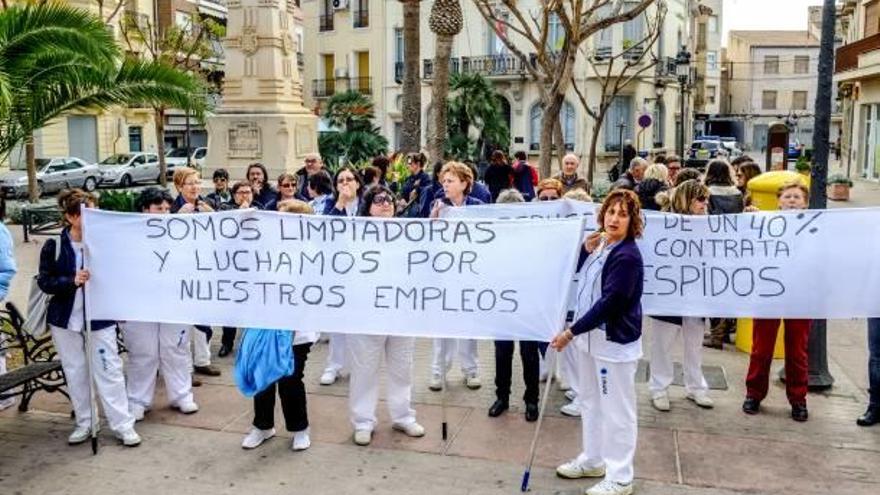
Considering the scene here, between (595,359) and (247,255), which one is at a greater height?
(247,255)

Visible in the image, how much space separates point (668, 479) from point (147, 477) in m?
3.16

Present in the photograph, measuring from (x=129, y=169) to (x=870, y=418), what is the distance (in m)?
31.8

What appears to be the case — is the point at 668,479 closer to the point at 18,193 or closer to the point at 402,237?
the point at 402,237

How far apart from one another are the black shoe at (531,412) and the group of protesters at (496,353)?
12 millimetres

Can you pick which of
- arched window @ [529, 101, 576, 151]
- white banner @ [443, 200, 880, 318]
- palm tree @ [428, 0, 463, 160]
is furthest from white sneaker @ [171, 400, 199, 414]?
arched window @ [529, 101, 576, 151]

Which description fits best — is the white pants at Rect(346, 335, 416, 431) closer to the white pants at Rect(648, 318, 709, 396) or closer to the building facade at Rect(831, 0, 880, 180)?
the white pants at Rect(648, 318, 709, 396)

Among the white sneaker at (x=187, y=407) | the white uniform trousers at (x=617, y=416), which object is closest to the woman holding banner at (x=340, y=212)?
the white sneaker at (x=187, y=407)

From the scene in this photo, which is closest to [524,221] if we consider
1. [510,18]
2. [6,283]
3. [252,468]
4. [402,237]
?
[402,237]

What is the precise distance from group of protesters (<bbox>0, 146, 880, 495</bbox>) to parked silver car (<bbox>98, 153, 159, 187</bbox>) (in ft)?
89.0

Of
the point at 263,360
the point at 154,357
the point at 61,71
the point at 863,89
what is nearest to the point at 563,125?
the point at 863,89

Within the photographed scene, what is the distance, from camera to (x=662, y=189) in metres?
8.05

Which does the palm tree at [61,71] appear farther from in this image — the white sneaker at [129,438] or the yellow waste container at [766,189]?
the yellow waste container at [766,189]

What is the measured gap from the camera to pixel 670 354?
259 inches

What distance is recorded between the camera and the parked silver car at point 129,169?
32.6 metres
